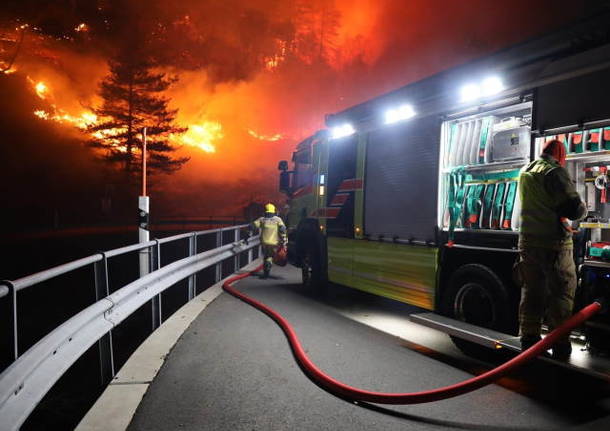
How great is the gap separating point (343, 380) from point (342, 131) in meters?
4.48

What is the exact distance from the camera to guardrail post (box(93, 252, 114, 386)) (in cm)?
401

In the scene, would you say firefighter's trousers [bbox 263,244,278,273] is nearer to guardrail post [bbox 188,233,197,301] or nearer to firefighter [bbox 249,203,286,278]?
firefighter [bbox 249,203,286,278]

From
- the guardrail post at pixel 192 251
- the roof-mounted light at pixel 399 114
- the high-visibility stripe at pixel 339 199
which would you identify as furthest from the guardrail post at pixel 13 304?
the high-visibility stripe at pixel 339 199

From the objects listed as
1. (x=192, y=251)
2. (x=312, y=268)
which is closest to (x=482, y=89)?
(x=312, y=268)

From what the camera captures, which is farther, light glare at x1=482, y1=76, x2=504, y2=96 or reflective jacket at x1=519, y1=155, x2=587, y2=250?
light glare at x1=482, y1=76, x2=504, y2=96

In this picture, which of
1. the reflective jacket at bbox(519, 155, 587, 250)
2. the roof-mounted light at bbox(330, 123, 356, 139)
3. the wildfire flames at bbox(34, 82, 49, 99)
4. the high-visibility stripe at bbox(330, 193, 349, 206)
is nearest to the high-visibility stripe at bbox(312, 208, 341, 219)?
the high-visibility stripe at bbox(330, 193, 349, 206)

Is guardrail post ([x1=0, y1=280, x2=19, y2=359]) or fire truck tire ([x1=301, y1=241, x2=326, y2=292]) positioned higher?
guardrail post ([x1=0, y1=280, x2=19, y2=359])

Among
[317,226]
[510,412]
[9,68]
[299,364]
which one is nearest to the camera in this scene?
[510,412]

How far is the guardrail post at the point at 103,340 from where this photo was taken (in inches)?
158

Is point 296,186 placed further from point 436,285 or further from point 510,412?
point 510,412

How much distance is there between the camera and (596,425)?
10.6 feet

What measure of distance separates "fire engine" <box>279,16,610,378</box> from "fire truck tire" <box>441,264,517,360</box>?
0.01 m

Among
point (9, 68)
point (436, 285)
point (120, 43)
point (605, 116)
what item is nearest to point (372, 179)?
point (436, 285)

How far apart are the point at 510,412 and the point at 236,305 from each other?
4524 mm
